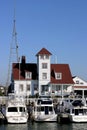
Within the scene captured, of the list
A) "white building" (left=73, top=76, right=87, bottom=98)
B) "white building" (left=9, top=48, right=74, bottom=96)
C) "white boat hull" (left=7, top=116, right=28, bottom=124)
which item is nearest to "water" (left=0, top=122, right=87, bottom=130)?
"white boat hull" (left=7, top=116, right=28, bottom=124)

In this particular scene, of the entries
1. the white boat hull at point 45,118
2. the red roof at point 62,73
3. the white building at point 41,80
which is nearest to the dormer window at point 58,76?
the white building at point 41,80

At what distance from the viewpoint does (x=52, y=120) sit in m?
57.4

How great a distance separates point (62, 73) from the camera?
302 ft

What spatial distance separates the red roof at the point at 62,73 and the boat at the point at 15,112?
111 ft

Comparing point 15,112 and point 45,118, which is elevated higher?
point 15,112

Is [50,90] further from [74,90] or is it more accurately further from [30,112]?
[30,112]

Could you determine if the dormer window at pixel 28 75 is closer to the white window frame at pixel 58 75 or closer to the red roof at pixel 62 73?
the red roof at pixel 62 73

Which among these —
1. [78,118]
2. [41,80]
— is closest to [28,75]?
[41,80]

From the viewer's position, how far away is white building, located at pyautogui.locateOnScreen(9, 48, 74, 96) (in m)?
89.4

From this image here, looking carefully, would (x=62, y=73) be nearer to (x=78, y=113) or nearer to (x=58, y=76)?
(x=58, y=76)

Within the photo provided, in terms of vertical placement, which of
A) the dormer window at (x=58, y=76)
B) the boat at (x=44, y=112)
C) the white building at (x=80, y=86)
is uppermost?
the dormer window at (x=58, y=76)

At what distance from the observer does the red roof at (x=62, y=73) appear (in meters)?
90.6

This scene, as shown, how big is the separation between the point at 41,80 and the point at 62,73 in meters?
5.43

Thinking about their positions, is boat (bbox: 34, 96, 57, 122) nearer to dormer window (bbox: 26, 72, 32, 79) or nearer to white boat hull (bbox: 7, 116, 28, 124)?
white boat hull (bbox: 7, 116, 28, 124)
